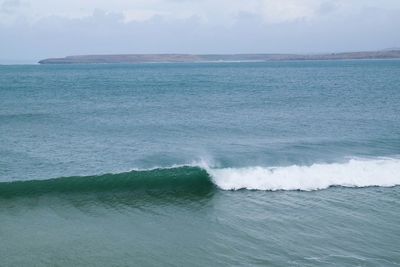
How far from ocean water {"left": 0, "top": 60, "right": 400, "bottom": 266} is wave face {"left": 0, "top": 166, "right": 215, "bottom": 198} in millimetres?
46

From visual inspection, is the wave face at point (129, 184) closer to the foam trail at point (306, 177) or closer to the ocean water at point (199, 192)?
the ocean water at point (199, 192)

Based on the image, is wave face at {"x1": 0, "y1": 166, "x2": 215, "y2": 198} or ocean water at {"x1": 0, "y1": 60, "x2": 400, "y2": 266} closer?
ocean water at {"x1": 0, "y1": 60, "x2": 400, "y2": 266}

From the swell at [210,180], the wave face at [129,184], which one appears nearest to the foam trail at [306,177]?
the swell at [210,180]

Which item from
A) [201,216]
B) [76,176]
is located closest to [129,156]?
[76,176]

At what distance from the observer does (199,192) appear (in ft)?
66.3

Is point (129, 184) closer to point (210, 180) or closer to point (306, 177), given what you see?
point (210, 180)

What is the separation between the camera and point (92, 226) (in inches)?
635

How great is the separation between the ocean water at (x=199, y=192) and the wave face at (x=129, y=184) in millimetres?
46

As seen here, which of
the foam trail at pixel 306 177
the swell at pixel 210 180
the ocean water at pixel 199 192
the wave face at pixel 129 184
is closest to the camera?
the ocean water at pixel 199 192

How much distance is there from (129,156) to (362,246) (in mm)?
14283

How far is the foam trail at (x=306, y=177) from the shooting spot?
20.7 meters

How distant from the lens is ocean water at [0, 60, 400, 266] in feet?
46.5

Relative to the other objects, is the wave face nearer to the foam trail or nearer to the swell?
the swell

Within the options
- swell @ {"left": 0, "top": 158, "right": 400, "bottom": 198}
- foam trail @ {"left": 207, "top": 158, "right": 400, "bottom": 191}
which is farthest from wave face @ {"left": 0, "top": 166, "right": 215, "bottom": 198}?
foam trail @ {"left": 207, "top": 158, "right": 400, "bottom": 191}
